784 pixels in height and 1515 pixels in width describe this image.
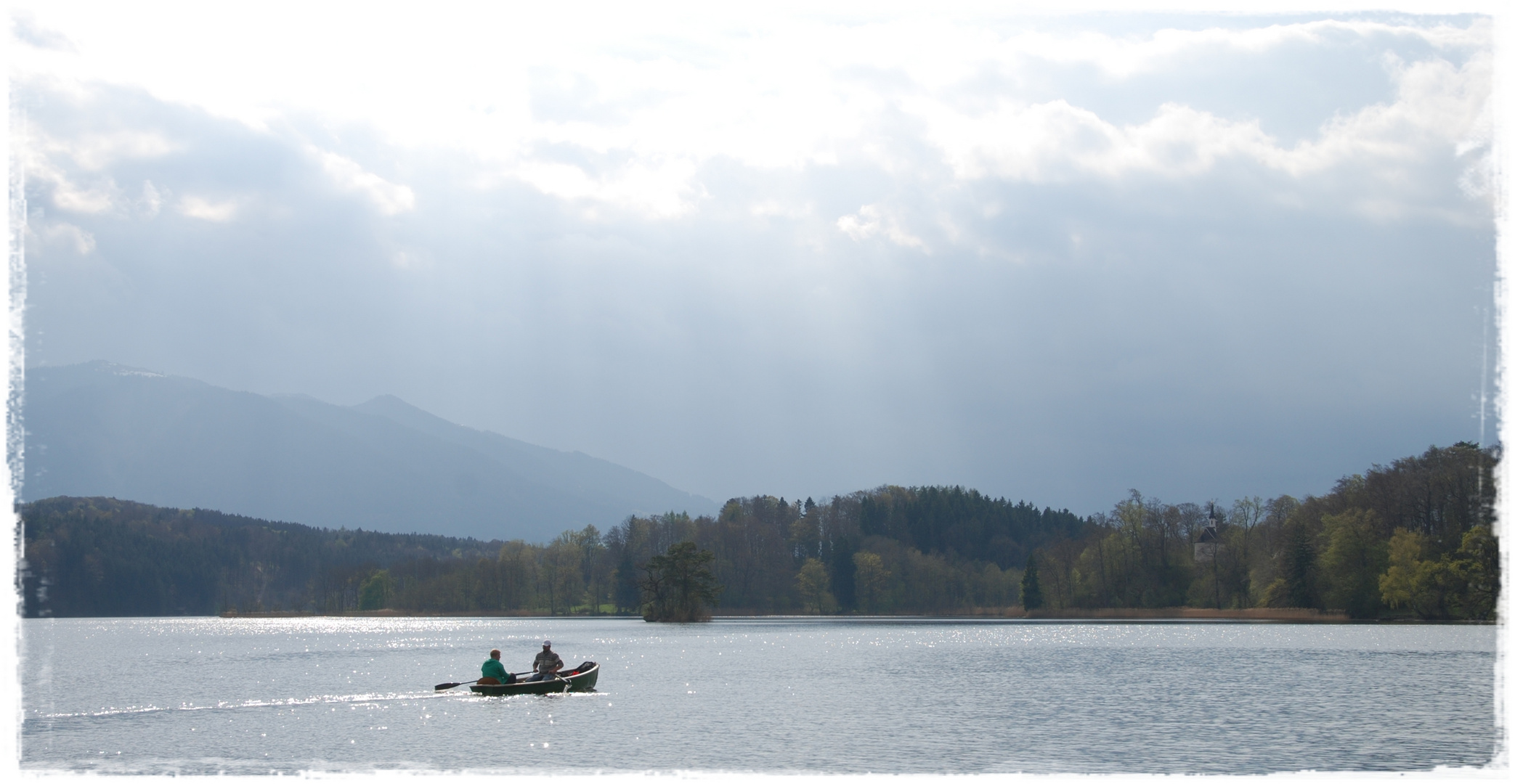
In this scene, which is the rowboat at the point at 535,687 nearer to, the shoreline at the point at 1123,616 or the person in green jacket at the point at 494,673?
the person in green jacket at the point at 494,673

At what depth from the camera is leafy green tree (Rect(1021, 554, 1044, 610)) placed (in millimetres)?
160250

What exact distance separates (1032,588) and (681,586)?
1911 inches

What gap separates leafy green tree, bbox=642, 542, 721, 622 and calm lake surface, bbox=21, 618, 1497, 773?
55884 millimetres

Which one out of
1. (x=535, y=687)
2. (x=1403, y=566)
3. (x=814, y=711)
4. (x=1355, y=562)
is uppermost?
(x=1403, y=566)

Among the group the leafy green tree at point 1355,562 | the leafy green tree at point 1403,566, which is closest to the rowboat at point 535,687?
the leafy green tree at point 1403,566

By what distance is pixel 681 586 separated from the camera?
148m

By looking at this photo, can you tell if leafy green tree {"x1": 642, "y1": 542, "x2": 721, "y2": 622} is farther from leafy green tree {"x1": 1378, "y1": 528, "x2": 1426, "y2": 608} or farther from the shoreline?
leafy green tree {"x1": 1378, "y1": 528, "x2": 1426, "y2": 608}

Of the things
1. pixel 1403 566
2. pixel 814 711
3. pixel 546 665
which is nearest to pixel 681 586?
pixel 1403 566

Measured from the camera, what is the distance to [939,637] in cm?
10912

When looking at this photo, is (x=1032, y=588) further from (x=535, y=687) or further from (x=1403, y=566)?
(x=535, y=687)

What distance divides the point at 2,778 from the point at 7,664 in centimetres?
417

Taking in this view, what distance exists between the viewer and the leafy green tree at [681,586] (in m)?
145

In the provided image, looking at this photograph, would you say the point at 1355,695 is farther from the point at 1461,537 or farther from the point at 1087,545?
the point at 1087,545

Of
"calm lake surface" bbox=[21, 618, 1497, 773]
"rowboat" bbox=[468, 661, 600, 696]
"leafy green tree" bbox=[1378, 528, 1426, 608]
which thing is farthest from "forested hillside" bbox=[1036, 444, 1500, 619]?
"rowboat" bbox=[468, 661, 600, 696]
